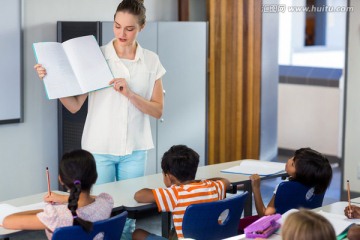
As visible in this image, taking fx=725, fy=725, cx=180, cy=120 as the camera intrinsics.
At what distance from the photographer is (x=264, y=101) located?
6.93 m

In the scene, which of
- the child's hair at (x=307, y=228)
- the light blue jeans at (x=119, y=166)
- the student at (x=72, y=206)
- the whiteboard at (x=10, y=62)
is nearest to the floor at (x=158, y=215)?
the whiteboard at (x=10, y=62)

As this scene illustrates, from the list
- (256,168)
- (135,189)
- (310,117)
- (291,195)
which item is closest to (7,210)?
(135,189)

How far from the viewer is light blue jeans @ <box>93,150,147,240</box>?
3715 millimetres

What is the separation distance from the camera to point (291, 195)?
3.60 m

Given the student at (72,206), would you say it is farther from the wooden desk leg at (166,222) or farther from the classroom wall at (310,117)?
the classroom wall at (310,117)

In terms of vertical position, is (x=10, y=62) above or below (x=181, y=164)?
above

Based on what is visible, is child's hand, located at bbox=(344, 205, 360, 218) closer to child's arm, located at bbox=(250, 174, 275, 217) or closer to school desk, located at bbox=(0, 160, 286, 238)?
child's arm, located at bbox=(250, 174, 275, 217)

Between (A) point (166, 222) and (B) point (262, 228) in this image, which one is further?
(A) point (166, 222)

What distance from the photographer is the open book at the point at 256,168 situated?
4129 mm

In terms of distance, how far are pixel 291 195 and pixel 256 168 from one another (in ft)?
2.19

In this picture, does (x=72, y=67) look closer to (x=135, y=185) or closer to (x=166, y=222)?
(x=135, y=185)

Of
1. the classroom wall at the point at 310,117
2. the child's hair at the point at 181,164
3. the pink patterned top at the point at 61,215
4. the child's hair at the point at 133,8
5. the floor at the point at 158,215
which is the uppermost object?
the child's hair at the point at 133,8

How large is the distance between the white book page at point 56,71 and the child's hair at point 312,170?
3.85ft

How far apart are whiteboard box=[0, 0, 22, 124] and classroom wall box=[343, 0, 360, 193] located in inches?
104
